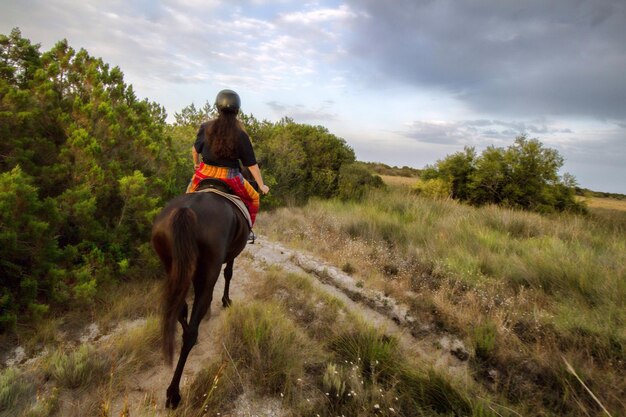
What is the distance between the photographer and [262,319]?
11.6 ft

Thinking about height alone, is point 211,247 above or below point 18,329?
above

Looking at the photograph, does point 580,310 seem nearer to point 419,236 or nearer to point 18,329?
point 419,236

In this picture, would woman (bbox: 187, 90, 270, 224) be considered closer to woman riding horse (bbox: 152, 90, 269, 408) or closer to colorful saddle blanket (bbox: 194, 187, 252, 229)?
woman riding horse (bbox: 152, 90, 269, 408)

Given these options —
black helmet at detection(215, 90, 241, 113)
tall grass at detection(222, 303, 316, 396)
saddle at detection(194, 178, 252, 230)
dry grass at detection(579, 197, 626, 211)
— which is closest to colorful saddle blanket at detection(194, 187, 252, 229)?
saddle at detection(194, 178, 252, 230)

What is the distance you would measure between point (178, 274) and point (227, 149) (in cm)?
154

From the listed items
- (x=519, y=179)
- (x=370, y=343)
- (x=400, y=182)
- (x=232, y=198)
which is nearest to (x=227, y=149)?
(x=232, y=198)

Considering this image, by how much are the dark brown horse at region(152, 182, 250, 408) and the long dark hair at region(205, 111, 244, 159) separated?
0.62 m

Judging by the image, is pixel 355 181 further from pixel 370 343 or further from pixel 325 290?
pixel 370 343

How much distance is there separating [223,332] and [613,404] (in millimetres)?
3645

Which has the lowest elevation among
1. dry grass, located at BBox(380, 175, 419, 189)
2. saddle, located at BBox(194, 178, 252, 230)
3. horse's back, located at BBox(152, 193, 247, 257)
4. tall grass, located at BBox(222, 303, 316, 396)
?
tall grass, located at BBox(222, 303, 316, 396)

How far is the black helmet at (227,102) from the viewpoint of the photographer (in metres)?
3.45

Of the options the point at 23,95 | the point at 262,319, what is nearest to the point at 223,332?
the point at 262,319

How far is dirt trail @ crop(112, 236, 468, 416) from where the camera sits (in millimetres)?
2827

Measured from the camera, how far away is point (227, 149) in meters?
3.54
